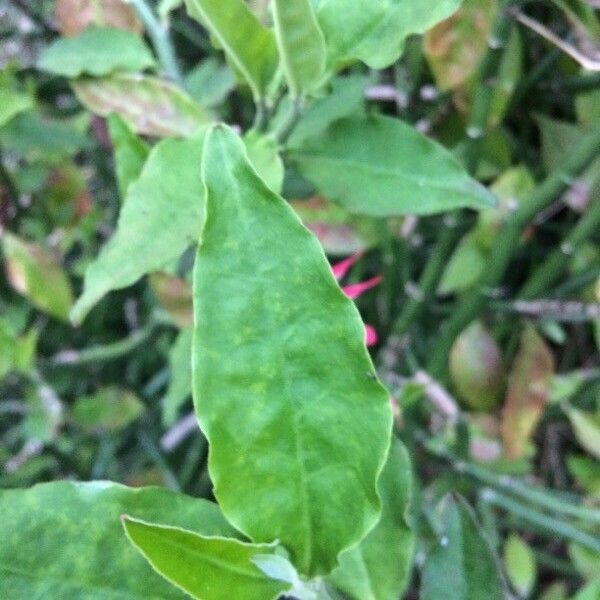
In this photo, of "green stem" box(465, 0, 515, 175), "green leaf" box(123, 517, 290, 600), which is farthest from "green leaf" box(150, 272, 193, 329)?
"green leaf" box(123, 517, 290, 600)

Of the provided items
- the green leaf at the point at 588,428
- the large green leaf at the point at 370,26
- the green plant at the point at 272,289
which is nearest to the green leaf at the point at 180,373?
the green plant at the point at 272,289

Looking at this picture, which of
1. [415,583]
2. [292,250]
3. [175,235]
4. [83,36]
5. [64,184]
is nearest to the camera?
[292,250]

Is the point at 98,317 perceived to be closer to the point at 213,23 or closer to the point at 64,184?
the point at 64,184

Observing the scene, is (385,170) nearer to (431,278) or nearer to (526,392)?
(431,278)

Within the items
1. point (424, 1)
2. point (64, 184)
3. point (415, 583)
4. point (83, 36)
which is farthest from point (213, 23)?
point (415, 583)

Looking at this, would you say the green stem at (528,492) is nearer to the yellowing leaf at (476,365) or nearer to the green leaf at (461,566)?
the yellowing leaf at (476,365)
